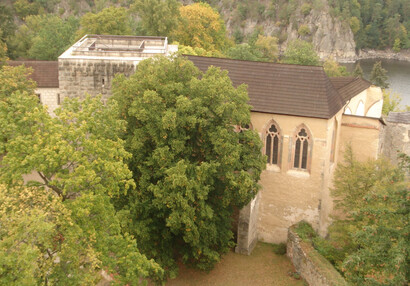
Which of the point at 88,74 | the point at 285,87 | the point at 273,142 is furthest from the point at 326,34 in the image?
the point at 88,74

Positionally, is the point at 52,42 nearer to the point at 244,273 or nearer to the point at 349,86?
the point at 349,86

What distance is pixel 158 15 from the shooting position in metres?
51.7

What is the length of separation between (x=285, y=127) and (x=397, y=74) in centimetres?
10301

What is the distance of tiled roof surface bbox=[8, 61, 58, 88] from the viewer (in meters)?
38.9

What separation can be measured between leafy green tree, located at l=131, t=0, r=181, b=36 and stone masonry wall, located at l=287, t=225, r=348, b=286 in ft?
107

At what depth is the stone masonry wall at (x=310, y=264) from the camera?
72.3ft

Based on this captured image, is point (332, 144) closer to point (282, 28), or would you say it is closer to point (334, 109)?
point (334, 109)

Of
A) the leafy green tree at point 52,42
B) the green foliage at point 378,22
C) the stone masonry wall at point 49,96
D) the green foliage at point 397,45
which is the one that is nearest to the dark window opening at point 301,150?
the stone masonry wall at point 49,96

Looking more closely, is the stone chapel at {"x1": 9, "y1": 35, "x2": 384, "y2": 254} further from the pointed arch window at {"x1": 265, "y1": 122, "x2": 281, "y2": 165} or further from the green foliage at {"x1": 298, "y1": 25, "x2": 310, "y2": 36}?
the green foliage at {"x1": 298, "y1": 25, "x2": 310, "y2": 36}

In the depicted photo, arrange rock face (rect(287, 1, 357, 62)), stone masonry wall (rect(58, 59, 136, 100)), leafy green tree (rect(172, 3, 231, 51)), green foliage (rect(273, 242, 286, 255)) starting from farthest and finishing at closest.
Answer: rock face (rect(287, 1, 357, 62)) → leafy green tree (rect(172, 3, 231, 51)) → stone masonry wall (rect(58, 59, 136, 100)) → green foliage (rect(273, 242, 286, 255))

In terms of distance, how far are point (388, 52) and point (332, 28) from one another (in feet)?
75.5

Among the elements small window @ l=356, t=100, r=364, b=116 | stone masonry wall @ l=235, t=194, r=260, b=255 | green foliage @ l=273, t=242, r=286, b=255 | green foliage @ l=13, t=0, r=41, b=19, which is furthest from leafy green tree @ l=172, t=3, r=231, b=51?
green foliage @ l=13, t=0, r=41, b=19

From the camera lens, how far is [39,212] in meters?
13.0

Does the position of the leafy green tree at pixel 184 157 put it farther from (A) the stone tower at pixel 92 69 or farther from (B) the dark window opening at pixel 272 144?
(A) the stone tower at pixel 92 69
